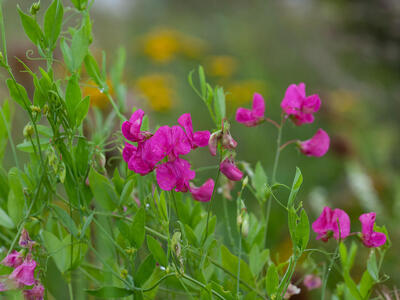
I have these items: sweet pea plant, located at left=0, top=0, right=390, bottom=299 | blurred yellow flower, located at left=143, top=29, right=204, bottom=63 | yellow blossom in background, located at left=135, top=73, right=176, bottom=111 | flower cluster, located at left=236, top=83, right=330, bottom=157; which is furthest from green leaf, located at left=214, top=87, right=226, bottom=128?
blurred yellow flower, located at left=143, top=29, right=204, bottom=63

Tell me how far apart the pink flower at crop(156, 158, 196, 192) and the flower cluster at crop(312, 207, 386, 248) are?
0.56 feet

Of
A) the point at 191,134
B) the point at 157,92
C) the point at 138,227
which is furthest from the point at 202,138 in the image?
the point at 157,92

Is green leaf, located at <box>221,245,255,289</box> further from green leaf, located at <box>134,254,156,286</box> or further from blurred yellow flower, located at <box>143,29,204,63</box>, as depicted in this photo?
blurred yellow flower, located at <box>143,29,204,63</box>

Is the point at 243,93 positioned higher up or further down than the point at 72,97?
further down

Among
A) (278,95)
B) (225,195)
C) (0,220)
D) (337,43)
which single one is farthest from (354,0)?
(0,220)

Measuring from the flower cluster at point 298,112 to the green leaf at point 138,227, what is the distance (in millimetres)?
220

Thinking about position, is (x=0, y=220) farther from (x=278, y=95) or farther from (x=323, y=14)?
(x=323, y=14)

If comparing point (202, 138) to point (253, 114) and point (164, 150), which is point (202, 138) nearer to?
point (164, 150)

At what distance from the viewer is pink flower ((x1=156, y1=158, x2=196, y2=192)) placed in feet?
1.86

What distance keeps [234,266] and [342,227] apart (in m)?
0.14

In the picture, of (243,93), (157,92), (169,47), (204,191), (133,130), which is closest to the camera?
(133,130)

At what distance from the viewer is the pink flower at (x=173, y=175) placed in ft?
1.86

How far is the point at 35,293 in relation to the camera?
613 mm

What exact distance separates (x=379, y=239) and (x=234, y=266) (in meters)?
0.17
